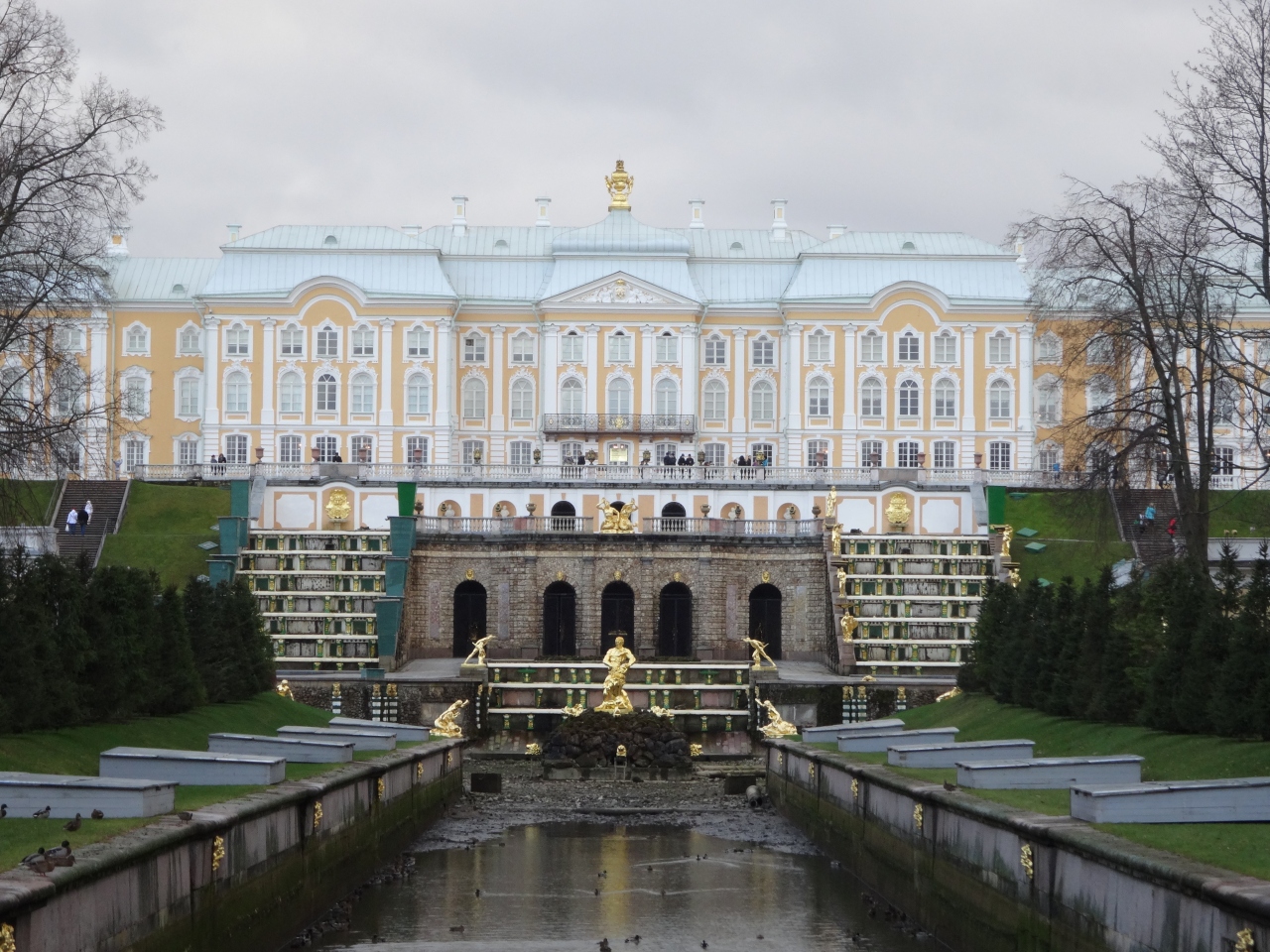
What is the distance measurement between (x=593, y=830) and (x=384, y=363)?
2358 inches

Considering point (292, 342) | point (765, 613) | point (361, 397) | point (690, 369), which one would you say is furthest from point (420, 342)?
point (765, 613)

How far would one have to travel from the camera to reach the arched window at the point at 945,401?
297ft

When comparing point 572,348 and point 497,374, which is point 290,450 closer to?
point 497,374

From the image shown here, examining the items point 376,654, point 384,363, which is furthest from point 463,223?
point 376,654

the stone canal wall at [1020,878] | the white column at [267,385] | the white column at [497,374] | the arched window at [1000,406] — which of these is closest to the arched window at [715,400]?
the white column at [497,374]

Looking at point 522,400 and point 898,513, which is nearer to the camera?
point 898,513

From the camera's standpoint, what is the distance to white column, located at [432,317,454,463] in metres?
89.8

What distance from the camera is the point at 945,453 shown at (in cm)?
9025

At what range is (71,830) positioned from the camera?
16.0 m

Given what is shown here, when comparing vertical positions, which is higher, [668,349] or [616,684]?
[668,349]

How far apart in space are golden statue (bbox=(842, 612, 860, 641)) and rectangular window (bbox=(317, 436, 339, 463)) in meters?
36.9

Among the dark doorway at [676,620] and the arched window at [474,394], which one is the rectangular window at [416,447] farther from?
the dark doorway at [676,620]

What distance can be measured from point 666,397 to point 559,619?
2886cm

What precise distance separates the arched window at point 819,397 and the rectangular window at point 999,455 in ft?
25.2
